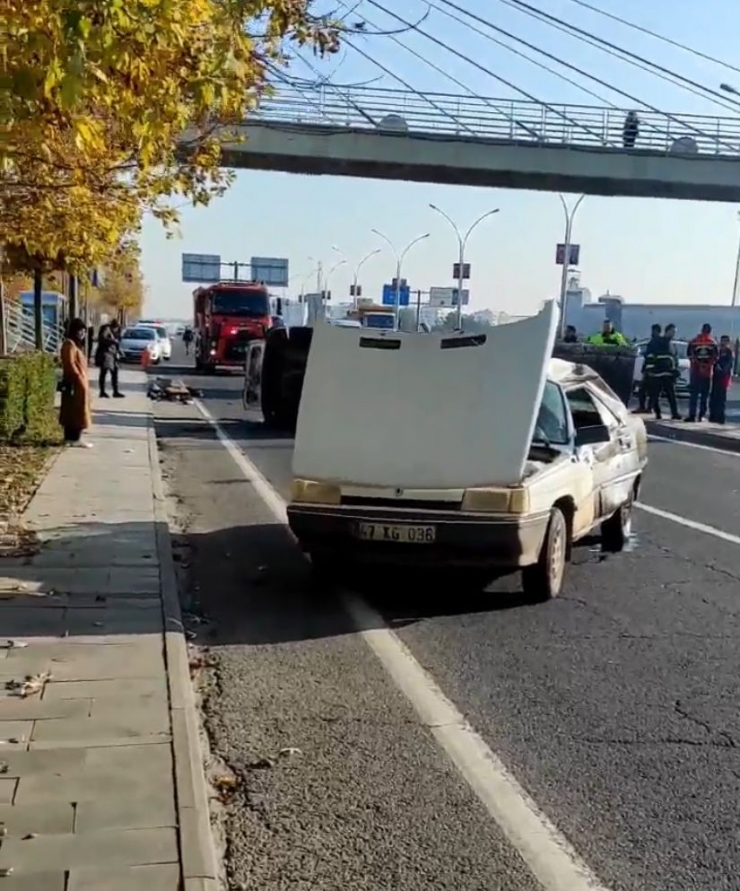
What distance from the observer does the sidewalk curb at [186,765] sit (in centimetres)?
426

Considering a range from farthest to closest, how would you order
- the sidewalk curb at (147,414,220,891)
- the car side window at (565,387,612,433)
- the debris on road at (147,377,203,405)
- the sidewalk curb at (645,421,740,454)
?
the debris on road at (147,377,203,405)
the sidewalk curb at (645,421,740,454)
the car side window at (565,387,612,433)
the sidewalk curb at (147,414,220,891)

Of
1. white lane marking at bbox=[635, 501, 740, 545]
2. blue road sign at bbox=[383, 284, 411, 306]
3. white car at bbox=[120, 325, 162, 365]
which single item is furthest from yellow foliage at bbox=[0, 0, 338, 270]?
blue road sign at bbox=[383, 284, 411, 306]

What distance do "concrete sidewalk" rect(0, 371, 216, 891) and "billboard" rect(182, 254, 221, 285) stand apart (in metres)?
86.0

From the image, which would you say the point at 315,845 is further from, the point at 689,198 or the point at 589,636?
the point at 689,198

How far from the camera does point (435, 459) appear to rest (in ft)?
28.8

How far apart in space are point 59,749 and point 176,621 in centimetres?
239

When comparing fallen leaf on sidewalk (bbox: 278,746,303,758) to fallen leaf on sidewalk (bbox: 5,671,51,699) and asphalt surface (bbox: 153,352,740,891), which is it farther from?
fallen leaf on sidewalk (bbox: 5,671,51,699)

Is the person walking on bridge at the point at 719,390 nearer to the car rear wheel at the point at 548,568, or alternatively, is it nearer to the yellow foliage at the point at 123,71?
the yellow foliage at the point at 123,71

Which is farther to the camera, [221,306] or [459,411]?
[221,306]

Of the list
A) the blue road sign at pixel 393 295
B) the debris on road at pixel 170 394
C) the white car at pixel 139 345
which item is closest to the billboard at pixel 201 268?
the blue road sign at pixel 393 295

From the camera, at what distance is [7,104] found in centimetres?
575

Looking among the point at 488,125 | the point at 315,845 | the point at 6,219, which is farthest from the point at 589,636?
the point at 488,125

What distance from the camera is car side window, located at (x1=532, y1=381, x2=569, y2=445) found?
382 inches

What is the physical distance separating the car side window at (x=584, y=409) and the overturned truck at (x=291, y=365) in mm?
11705
